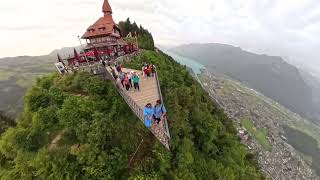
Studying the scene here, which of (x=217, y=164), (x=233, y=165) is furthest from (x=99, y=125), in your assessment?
(x=233, y=165)

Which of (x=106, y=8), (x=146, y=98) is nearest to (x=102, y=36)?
(x=106, y=8)

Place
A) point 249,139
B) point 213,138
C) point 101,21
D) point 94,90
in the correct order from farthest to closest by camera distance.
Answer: point 249,139 → point 101,21 → point 213,138 → point 94,90

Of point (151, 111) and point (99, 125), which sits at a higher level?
point (151, 111)

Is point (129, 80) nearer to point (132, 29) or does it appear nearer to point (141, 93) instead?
point (141, 93)

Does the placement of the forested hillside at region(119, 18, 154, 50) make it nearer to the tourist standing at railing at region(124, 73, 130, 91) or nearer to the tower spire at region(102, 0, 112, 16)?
the tower spire at region(102, 0, 112, 16)

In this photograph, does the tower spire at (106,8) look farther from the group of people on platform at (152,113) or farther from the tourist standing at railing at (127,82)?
the group of people on platform at (152,113)

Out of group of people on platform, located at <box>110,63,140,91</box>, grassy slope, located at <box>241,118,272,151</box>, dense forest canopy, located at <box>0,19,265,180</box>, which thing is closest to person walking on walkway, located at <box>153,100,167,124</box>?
dense forest canopy, located at <box>0,19,265,180</box>

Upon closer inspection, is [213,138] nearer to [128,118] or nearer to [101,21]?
[128,118]
